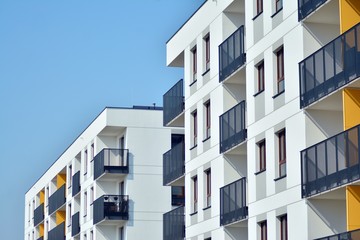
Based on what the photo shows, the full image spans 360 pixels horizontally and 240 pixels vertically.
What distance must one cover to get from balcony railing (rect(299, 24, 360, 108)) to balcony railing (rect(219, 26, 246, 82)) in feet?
20.7

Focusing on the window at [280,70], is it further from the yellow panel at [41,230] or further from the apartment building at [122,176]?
the yellow panel at [41,230]

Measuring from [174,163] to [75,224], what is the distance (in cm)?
2210

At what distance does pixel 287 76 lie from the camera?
3425cm

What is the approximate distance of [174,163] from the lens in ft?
158

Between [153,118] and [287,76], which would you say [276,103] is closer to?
[287,76]

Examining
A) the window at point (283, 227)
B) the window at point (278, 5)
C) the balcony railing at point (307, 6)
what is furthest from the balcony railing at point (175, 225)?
the balcony railing at point (307, 6)

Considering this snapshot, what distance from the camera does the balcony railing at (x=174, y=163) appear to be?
47031 millimetres

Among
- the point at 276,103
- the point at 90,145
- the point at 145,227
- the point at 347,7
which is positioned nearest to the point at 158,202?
the point at 145,227

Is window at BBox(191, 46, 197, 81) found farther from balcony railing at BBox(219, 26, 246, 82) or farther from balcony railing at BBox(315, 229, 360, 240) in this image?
balcony railing at BBox(315, 229, 360, 240)

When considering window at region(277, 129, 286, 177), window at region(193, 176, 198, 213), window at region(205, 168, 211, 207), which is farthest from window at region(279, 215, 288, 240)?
window at region(193, 176, 198, 213)

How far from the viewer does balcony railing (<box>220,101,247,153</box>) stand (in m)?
38.9

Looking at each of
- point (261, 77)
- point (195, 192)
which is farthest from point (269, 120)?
point (195, 192)

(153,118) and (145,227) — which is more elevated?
(153,118)

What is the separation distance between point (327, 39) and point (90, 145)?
34.1m
